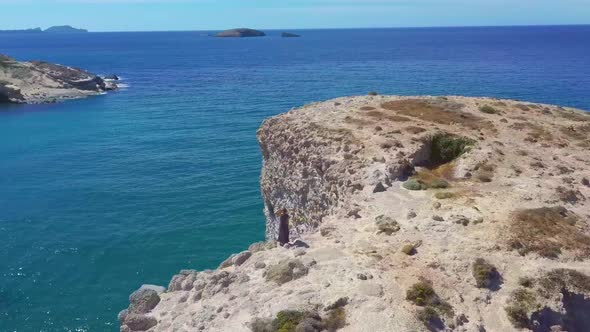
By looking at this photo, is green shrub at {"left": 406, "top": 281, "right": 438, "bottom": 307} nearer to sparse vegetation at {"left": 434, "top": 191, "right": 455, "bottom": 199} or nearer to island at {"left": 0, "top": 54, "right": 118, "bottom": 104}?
sparse vegetation at {"left": 434, "top": 191, "right": 455, "bottom": 199}

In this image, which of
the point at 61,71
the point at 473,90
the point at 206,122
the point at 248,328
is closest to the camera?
the point at 248,328

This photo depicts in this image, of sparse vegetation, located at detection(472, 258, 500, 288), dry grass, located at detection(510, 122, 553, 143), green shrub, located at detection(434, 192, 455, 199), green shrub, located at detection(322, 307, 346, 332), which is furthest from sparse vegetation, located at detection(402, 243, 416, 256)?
dry grass, located at detection(510, 122, 553, 143)

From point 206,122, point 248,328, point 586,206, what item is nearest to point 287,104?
point 206,122

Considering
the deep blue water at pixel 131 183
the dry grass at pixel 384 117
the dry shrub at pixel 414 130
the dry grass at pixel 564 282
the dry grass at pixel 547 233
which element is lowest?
the deep blue water at pixel 131 183

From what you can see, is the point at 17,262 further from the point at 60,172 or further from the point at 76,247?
the point at 60,172

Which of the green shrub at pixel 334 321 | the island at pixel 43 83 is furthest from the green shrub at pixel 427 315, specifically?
A: the island at pixel 43 83

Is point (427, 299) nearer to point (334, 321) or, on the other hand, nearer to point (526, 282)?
point (334, 321)

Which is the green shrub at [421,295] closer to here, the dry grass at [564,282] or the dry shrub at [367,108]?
the dry grass at [564,282]
